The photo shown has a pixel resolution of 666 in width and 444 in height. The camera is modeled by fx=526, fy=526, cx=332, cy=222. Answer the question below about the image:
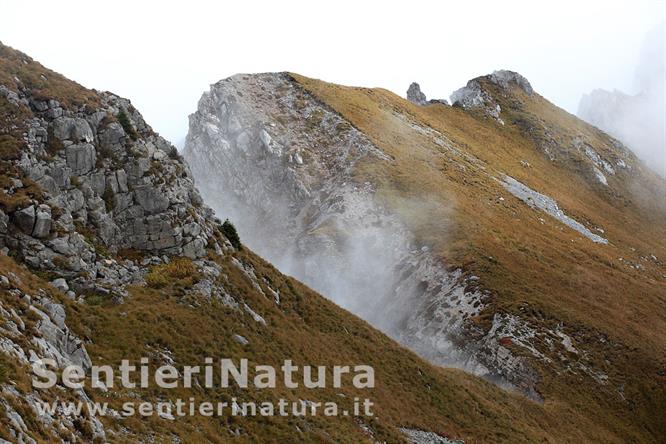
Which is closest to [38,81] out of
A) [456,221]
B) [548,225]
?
[456,221]

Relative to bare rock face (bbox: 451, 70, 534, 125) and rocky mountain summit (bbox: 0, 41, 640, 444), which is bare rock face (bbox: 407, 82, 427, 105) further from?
rocky mountain summit (bbox: 0, 41, 640, 444)

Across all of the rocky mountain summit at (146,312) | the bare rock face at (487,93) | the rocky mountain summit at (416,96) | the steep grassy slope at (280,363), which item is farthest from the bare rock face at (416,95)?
the steep grassy slope at (280,363)

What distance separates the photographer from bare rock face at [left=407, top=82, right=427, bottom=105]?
16348 centimetres

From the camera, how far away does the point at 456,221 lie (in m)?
80.9

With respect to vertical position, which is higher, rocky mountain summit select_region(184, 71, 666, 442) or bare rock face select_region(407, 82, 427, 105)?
bare rock face select_region(407, 82, 427, 105)

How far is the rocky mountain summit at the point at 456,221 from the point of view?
60625 mm

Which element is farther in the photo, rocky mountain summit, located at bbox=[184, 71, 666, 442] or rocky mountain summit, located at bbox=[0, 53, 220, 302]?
rocky mountain summit, located at bbox=[184, 71, 666, 442]

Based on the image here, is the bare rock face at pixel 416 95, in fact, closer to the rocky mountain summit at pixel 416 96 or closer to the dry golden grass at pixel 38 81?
the rocky mountain summit at pixel 416 96

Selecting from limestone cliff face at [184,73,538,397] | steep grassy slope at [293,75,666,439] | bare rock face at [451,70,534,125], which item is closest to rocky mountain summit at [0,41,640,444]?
steep grassy slope at [293,75,666,439]

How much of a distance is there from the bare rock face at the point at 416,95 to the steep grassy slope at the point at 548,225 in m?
15.3

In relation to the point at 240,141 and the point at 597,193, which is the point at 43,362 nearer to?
the point at 240,141

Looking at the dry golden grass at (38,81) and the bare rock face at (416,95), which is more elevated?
the bare rock face at (416,95)

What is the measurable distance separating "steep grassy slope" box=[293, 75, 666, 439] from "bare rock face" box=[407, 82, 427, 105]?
15325 millimetres

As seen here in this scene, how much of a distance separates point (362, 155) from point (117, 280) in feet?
232
